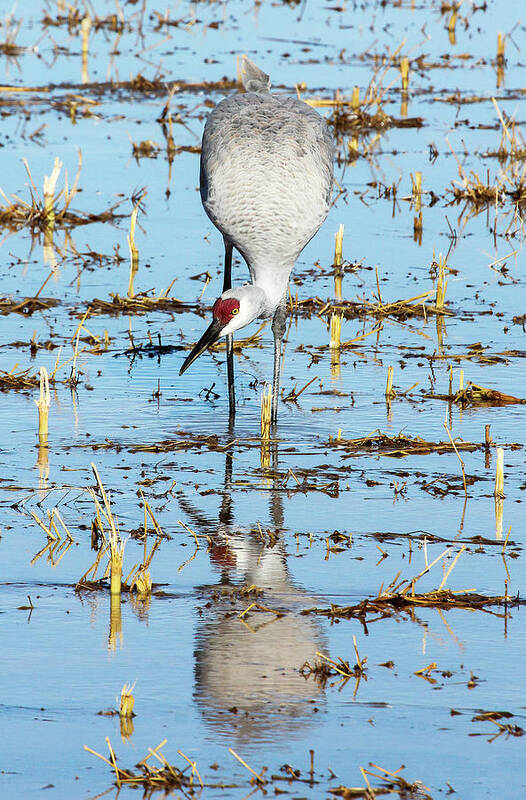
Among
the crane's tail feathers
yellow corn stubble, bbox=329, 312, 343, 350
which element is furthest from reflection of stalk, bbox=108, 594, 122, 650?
the crane's tail feathers

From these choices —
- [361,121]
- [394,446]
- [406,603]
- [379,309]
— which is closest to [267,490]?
[394,446]

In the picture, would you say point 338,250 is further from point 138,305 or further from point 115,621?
point 115,621

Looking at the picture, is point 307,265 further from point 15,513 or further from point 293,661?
point 293,661

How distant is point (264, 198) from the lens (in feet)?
22.9

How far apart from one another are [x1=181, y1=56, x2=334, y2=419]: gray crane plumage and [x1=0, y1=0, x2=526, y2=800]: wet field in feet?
1.79

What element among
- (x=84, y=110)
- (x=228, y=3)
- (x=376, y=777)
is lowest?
(x=376, y=777)

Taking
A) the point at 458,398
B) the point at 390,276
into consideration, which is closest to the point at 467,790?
the point at 458,398

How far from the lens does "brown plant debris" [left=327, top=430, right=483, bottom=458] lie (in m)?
6.27

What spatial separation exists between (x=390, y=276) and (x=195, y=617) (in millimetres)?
5211

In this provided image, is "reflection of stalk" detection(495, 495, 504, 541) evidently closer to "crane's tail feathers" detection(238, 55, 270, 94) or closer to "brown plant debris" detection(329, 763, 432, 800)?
"brown plant debris" detection(329, 763, 432, 800)

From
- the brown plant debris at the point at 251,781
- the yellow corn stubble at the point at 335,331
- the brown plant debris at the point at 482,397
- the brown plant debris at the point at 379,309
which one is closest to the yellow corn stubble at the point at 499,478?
the brown plant debris at the point at 482,397

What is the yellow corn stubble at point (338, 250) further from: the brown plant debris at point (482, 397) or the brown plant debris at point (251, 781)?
the brown plant debris at point (251, 781)

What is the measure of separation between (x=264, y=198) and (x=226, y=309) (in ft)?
2.22

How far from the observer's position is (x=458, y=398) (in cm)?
698
